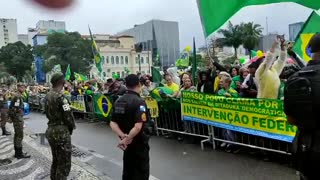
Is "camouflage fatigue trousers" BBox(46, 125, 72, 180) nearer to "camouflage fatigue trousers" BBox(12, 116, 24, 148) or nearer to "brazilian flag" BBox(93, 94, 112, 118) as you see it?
"camouflage fatigue trousers" BBox(12, 116, 24, 148)

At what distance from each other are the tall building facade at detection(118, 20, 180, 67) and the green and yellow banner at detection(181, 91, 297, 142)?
5624 centimetres

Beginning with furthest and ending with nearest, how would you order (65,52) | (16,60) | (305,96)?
(65,52), (16,60), (305,96)

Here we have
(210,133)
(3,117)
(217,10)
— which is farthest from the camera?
(3,117)

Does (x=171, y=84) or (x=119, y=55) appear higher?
(x=119, y=55)

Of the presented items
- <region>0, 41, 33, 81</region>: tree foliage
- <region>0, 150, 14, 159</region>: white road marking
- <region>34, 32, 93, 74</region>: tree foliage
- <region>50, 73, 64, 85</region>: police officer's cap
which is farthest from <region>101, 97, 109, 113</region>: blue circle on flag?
<region>0, 41, 33, 81</region>: tree foliage

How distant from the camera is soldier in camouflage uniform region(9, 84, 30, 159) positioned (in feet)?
29.1

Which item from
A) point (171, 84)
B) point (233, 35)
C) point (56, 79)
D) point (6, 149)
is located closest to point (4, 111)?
point (6, 149)

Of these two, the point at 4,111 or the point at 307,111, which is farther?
the point at 4,111

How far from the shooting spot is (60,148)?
18.0ft

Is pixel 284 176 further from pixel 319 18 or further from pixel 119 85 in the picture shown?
pixel 119 85

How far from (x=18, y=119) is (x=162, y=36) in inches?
2492

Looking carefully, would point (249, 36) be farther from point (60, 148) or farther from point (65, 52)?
point (60, 148)

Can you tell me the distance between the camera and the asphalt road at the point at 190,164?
6.58 meters

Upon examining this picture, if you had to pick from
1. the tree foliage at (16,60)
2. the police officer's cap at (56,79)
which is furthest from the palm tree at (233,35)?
the police officer's cap at (56,79)
